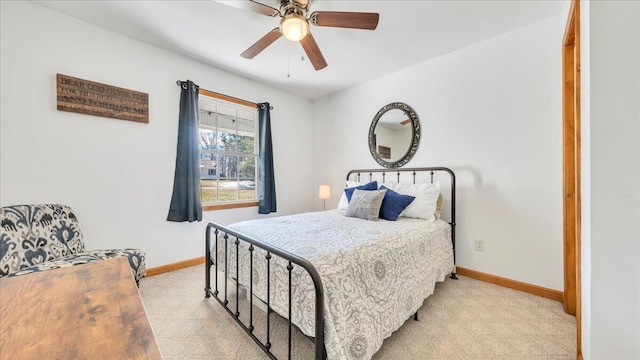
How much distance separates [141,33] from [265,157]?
194 cm

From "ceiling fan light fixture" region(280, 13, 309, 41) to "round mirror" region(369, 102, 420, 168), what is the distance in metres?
1.87

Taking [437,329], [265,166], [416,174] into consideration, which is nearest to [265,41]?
[265,166]

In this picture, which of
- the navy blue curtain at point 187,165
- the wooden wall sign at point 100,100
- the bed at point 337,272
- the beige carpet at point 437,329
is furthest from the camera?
the navy blue curtain at point 187,165

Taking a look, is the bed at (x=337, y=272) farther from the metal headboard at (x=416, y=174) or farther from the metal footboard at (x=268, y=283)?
the metal headboard at (x=416, y=174)

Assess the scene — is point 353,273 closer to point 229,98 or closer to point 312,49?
point 312,49

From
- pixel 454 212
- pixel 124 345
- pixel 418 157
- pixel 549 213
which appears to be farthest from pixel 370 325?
pixel 418 157

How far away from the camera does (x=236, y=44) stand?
2.64 metres

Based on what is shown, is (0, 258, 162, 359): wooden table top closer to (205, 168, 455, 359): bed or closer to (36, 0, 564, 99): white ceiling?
(205, 168, 455, 359): bed

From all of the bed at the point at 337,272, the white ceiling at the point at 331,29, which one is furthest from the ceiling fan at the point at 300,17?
the bed at the point at 337,272

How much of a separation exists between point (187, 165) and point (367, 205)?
2146 mm

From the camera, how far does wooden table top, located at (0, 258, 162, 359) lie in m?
0.56

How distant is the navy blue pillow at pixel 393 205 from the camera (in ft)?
8.14

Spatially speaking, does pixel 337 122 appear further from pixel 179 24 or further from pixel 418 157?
pixel 179 24

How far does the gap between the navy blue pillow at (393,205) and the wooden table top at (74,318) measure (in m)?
2.10
